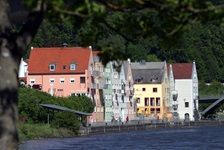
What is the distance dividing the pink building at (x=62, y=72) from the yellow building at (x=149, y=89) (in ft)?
67.9

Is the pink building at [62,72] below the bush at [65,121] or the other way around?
the other way around

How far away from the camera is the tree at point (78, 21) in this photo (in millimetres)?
8125

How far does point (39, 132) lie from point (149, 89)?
49.2m

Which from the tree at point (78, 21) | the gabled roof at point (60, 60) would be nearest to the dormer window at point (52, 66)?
the gabled roof at point (60, 60)

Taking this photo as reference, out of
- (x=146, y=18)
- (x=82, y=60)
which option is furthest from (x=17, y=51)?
(x=82, y=60)

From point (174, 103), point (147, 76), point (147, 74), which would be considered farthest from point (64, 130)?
point (174, 103)

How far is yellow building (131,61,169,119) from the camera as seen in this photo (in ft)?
319

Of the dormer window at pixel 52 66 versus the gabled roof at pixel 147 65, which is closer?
the dormer window at pixel 52 66

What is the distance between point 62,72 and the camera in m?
76.5

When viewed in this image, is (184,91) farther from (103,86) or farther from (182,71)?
(103,86)

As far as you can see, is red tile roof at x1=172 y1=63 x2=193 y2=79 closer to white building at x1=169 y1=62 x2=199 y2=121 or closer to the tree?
white building at x1=169 y1=62 x2=199 y2=121

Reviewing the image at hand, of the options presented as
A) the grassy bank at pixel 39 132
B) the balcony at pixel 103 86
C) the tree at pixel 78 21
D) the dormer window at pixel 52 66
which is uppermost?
the dormer window at pixel 52 66

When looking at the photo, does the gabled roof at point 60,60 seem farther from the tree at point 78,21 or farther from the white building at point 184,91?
the tree at point 78,21

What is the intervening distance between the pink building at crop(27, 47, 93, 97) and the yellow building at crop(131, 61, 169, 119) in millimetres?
20690
